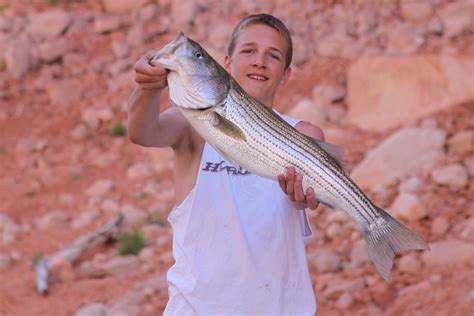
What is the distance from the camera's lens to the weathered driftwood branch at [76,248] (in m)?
8.30

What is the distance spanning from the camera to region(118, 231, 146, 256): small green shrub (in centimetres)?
878

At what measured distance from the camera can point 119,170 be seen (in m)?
11.4

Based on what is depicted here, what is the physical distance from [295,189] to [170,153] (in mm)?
7978

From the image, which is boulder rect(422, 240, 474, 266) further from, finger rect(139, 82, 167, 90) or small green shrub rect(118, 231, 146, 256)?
finger rect(139, 82, 167, 90)

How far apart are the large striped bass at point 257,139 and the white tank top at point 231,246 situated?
0.25 metres

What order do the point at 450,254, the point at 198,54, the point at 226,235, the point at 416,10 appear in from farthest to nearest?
1. the point at 416,10
2. the point at 450,254
3. the point at 226,235
4. the point at 198,54

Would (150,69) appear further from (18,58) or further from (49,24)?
(49,24)

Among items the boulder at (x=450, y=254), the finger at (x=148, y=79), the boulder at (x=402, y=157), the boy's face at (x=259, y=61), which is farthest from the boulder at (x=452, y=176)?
the finger at (x=148, y=79)

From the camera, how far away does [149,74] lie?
9.60 ft

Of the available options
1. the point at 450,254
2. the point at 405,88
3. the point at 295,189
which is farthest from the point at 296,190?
the point at 405,88

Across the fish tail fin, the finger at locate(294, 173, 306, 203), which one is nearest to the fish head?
the finger at locate(294, 173, 306, 203)

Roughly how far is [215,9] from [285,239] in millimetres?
11145

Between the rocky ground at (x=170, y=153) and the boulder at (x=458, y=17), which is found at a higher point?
the boulder at (x=458, y=17)

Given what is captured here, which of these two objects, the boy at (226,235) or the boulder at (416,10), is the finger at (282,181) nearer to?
the boy at (226,235)
